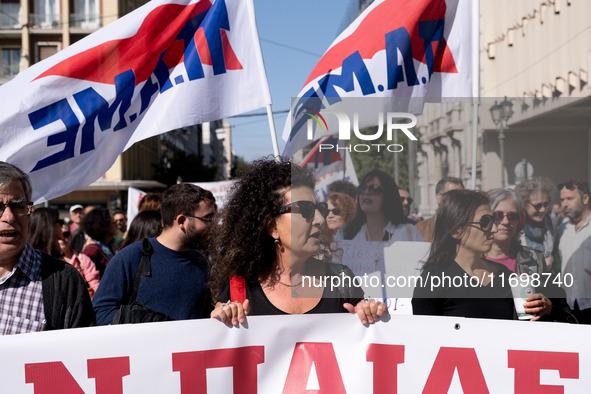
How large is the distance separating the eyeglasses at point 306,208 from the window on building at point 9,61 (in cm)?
4434

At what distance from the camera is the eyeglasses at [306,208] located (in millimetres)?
2781

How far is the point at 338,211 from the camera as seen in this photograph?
2744mm

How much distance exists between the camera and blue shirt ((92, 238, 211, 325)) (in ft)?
11.7

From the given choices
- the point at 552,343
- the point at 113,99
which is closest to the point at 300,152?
the point at 552,343

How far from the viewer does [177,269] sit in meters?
3.79

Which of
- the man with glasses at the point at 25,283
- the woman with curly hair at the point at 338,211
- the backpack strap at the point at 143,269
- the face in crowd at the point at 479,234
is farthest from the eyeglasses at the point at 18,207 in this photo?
the face in crowd at the point at 479,234

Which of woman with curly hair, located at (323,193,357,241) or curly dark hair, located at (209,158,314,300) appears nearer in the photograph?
woman with curly hair, located at (323,193,357,241)

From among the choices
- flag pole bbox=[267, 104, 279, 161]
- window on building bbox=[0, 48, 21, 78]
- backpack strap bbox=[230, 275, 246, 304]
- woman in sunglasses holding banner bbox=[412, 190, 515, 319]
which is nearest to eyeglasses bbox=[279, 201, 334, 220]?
backpack strap bbox=[230, 275, 246, 304]

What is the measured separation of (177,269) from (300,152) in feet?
4.14

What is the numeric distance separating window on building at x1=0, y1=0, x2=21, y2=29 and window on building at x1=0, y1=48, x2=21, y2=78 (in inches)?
61.8

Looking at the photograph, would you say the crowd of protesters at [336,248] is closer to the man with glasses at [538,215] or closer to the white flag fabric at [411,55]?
the man with glasses at [538,215]

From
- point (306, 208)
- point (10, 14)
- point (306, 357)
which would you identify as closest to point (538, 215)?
point (306, 208)

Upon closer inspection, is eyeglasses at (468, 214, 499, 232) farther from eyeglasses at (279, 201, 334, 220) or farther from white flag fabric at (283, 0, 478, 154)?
white flag fabric at (283, 0, 478, 154)

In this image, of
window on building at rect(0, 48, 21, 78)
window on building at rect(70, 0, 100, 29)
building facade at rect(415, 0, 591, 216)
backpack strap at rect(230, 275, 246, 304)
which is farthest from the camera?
window on building at rect(70, 0, 100, 29)
